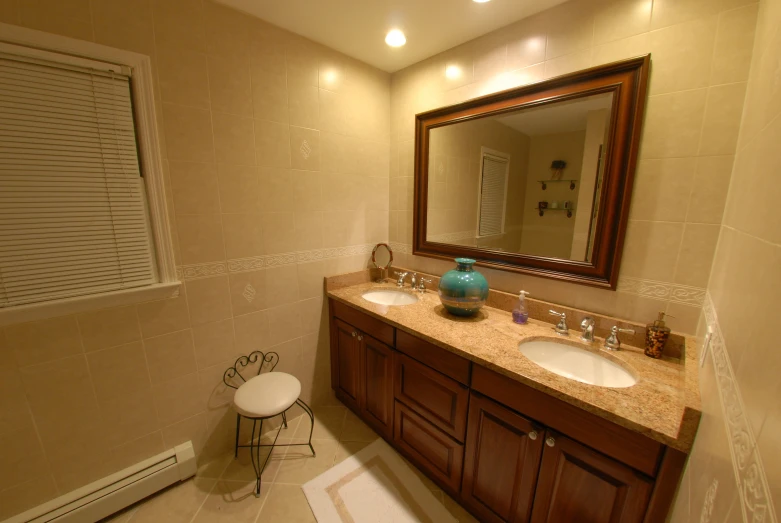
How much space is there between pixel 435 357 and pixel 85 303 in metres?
1.50

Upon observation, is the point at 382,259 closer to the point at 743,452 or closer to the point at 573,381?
the point at 573,381

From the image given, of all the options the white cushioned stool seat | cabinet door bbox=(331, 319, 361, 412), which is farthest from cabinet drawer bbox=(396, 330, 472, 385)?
the white cushioned stool seat

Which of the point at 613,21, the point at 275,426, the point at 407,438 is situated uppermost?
the point at 613,21

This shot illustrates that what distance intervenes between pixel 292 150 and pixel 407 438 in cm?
175

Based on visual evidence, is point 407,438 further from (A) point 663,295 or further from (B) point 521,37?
(B) point 521,37

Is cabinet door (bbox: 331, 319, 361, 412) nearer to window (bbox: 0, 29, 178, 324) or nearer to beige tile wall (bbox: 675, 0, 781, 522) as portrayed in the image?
window (bbox: 0, 29, 178, 324)

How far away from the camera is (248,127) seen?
4.89ft

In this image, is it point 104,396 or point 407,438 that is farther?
point 407,438

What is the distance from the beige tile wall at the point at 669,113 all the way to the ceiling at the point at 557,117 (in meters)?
0.15

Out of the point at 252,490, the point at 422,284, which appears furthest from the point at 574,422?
the point at 252,490

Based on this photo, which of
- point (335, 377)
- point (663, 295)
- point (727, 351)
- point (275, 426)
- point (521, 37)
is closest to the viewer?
point (727, 351)

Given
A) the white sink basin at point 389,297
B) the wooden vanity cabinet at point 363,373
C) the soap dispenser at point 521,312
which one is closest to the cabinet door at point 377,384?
the wooden vanity cabinet at point 363,373

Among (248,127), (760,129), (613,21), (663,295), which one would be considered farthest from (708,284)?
(248,127)

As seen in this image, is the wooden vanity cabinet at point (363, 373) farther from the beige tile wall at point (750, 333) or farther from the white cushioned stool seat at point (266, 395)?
the beige tile wall at point (750, 333)
